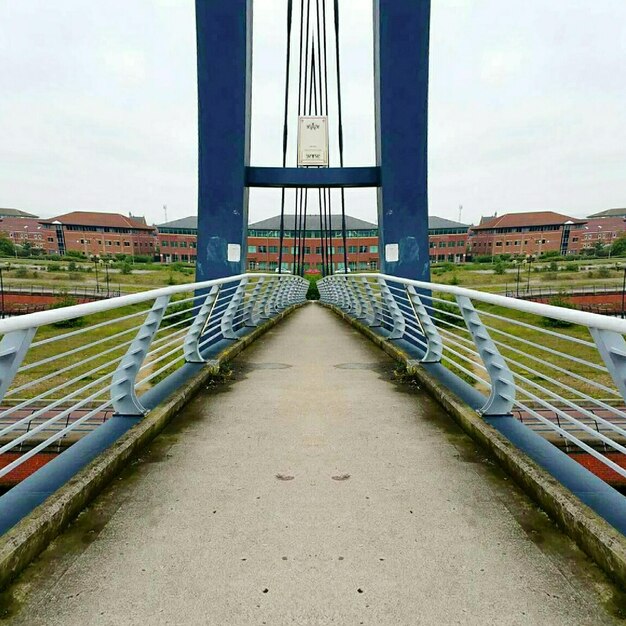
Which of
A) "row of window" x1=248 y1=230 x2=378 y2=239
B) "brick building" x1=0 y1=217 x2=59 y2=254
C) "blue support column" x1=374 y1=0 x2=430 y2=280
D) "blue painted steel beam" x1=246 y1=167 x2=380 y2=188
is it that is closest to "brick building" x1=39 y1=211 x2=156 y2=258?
"brick building" x1=0 y1=217 x2=59 y2=254

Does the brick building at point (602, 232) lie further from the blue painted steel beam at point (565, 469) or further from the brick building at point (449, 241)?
the blue painted steel beam at point (565, 469)

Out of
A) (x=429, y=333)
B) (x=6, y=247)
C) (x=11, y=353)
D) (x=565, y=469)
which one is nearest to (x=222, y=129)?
(x=429, y=333)

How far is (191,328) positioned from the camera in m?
5.08

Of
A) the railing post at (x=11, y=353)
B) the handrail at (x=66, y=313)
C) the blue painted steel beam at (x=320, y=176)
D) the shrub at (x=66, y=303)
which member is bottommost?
the shrub at (x=66, y=303)

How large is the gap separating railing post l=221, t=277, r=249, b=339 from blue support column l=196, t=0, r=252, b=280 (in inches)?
114

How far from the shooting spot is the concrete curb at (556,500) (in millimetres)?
1732

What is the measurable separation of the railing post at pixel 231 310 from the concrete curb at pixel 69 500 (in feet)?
10.4

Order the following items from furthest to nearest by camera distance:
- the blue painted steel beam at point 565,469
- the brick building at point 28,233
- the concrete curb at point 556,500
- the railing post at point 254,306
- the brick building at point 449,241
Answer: the brick building at point 28,233
the brick building at point 449,241
the railing post at point 254,306
the blue painted steel beam at point 565,469
the concrete curb at point 556,500

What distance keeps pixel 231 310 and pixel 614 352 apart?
563cm

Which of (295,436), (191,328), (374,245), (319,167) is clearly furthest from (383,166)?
(374,245)

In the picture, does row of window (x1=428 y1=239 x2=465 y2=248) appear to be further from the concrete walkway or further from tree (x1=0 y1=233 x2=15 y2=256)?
the concrete walkway

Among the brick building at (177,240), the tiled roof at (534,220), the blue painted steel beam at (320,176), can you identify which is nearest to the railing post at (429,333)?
the blue painted steel beam at (320,176)

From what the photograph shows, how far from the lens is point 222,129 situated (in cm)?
943

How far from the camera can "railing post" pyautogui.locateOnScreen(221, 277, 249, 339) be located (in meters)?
6.73
